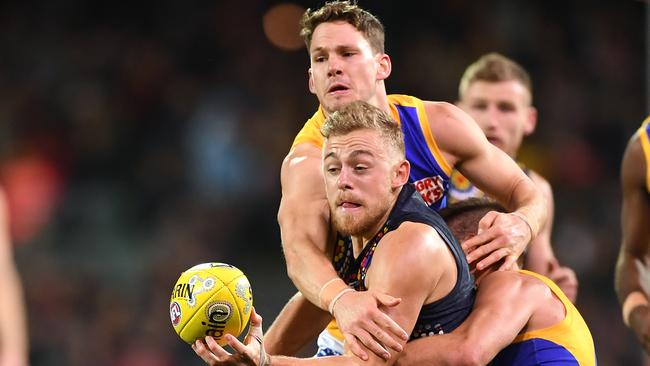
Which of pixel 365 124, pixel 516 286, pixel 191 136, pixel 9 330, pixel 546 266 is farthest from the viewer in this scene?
pixel 191 136

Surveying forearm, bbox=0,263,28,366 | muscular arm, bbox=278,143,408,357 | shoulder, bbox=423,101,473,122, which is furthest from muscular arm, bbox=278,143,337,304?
forearm, bbox=0,263,28,366

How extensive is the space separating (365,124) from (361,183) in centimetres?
23

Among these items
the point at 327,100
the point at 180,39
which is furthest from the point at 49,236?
the point at 327,100

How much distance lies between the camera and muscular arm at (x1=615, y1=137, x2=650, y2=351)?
498 centimetres

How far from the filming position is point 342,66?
4.22 meters

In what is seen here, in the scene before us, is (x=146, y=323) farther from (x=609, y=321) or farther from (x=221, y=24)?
(x=609, y=321)

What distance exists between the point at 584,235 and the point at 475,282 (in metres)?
6.60

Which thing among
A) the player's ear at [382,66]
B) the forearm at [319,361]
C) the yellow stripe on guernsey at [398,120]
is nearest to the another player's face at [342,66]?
the player's ear at [382,66]

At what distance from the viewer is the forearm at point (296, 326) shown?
473 cm

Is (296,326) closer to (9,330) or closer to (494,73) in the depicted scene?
(9,330)

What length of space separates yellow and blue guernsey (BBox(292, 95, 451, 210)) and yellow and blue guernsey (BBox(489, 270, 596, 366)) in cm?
82

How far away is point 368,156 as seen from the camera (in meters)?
3.69

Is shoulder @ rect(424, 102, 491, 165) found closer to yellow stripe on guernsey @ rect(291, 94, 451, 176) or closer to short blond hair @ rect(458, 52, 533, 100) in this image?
yellow stripe on guernsey @ rect(291, 94, 451, 176)

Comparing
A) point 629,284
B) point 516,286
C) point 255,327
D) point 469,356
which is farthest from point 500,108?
point 255,327
